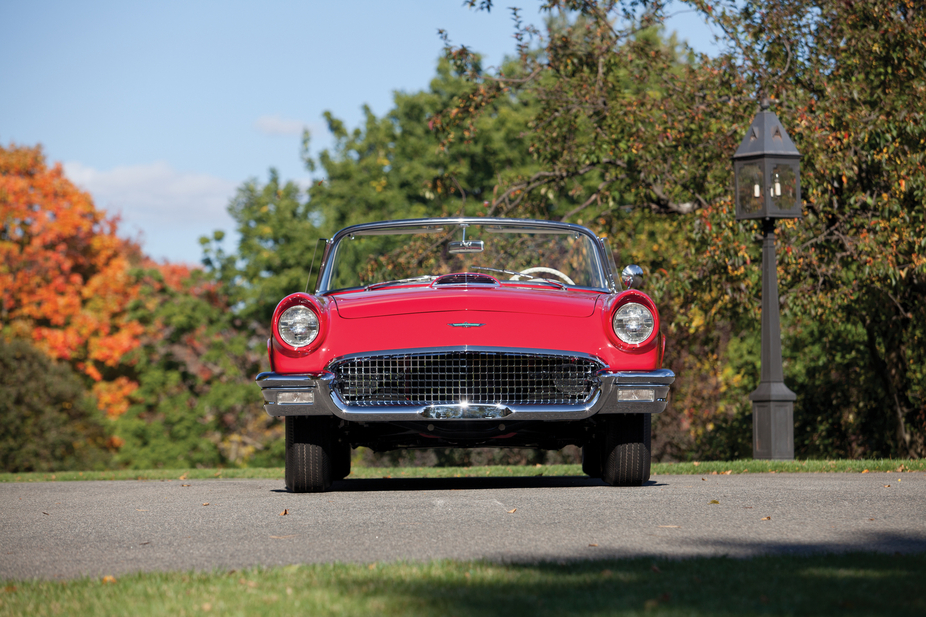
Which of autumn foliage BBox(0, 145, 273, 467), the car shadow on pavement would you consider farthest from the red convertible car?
autumn foliage BBox(0, 145, 273, 467)

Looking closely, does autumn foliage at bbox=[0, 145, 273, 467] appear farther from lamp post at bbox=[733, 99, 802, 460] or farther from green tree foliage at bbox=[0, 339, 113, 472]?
lamp post at bbox=[733, 99, 802, 460]

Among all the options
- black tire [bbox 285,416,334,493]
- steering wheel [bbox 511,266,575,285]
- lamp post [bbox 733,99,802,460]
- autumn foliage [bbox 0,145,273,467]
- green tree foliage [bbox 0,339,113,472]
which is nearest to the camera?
black tire [bbox 285,416,334,493]

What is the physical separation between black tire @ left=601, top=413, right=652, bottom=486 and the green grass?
2768 millimetres

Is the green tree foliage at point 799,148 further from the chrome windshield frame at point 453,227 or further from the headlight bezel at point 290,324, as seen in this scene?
the headlight bezel at point 290,324

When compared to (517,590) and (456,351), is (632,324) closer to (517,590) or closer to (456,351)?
(456,351)

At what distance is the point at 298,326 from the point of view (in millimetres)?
6402

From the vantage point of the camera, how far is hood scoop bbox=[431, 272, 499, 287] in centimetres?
680

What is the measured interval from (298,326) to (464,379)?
3.38ft

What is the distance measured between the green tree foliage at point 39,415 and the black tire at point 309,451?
21.2m

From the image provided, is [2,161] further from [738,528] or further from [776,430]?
[738,528]

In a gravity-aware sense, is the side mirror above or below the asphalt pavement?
above

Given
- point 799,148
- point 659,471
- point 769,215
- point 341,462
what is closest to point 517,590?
point 341,462

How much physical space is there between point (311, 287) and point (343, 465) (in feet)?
4.61

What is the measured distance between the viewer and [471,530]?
4855 millimetres
